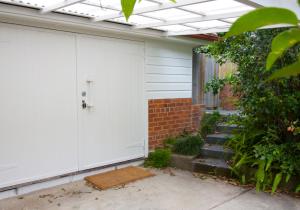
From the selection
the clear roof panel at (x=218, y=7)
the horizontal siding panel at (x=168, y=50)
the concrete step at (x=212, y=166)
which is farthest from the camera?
the horizontal siding panel at (x=168, y=50)

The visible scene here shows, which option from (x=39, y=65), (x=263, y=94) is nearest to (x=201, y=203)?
(x=263, y=94)

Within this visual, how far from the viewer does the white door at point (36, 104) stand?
414 cm

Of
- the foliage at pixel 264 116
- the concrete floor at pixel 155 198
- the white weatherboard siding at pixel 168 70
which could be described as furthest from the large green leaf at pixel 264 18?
the white weatherboard siding at pixel 168 70

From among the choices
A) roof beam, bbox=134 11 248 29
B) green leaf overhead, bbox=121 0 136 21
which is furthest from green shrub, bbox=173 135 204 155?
green leaf overhead, bbox=121 0 136 21

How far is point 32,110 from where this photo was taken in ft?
14.4

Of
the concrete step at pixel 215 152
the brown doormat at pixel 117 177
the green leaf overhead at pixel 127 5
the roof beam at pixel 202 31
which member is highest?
the roof beam at pixel 202 31

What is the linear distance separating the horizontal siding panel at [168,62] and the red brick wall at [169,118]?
69cm

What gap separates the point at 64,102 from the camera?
474cm

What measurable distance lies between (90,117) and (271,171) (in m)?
2.84

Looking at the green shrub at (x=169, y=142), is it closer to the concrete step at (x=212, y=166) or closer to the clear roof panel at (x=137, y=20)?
Answer: the concrete step at (x=212, y=166)

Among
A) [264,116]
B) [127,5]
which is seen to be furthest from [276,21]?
[264,116]

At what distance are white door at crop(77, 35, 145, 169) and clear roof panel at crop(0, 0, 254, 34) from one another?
1.82 feet

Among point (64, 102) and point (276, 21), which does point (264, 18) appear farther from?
point (64, 102)

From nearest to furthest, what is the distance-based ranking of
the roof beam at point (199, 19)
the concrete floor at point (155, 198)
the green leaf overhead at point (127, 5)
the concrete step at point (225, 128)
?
the green leaf overhead at point (127, 5), the concrete floor at point (155, 198), the roof beam at point (199, 19), the concrete step at point (225, 128)
